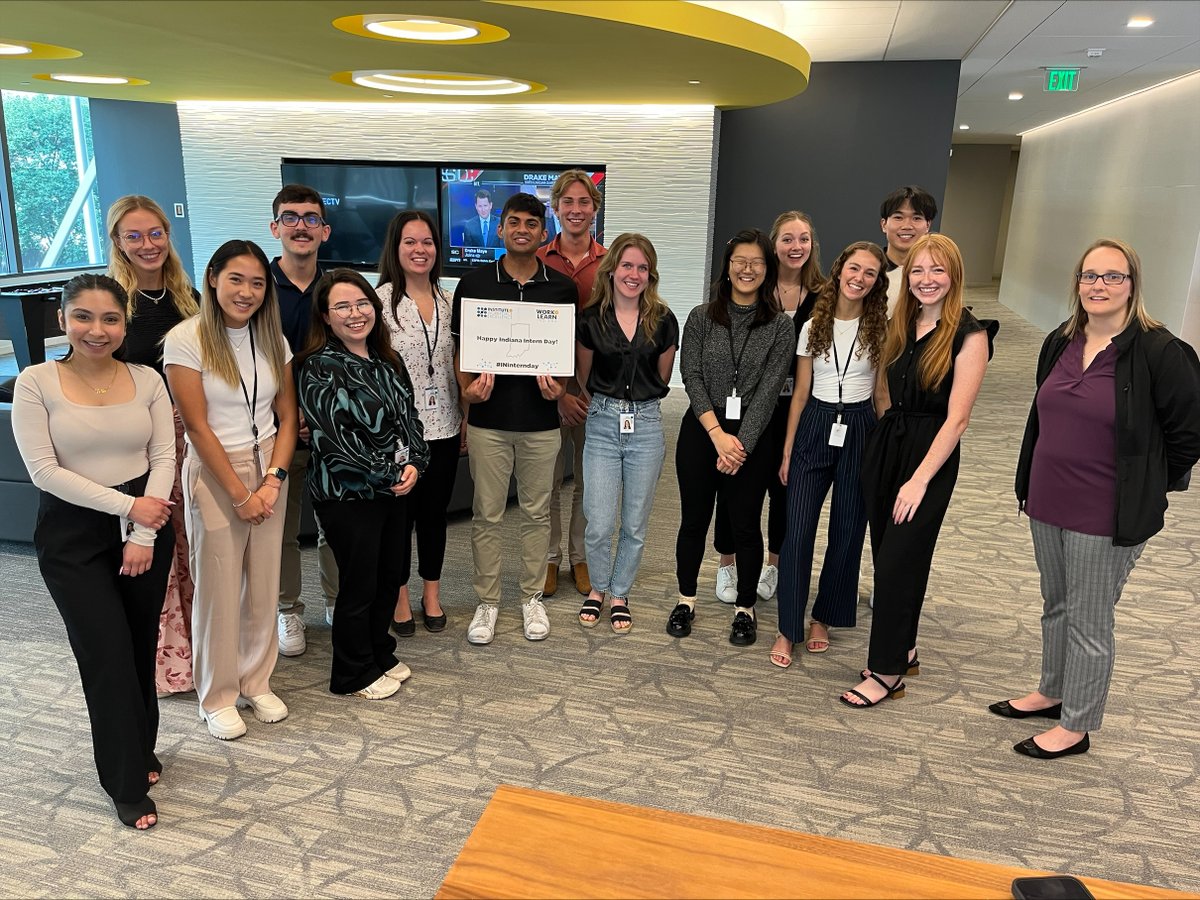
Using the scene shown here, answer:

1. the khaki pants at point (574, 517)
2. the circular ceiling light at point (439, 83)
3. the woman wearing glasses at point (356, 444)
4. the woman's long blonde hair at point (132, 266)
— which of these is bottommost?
the khaki pants at point (574, 517)

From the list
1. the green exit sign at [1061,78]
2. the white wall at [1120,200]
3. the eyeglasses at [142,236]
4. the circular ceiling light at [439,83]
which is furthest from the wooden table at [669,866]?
the green exit sign at [1061,78]

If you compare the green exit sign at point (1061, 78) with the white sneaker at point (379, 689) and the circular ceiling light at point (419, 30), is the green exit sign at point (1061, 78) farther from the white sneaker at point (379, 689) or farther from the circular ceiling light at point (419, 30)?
the white sneaker at point (379, 689)

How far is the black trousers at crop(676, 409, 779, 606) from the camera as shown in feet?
11.3

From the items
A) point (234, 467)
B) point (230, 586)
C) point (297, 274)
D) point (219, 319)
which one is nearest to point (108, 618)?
point (230, 586)

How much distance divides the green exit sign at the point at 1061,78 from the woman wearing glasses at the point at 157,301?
898cm

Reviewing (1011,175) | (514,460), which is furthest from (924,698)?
(1011,175)

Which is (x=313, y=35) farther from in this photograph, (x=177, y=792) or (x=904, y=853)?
(x=904, y=853)

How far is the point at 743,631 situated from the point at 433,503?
57.2 inches

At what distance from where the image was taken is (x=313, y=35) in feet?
14.8

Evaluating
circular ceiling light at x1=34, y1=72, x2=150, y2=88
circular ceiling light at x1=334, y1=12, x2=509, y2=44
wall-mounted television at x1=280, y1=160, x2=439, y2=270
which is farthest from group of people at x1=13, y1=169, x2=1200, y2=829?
wall-mounted television at x1=280, y1=160, x2=439, y2=270

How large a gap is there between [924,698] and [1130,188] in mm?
10289

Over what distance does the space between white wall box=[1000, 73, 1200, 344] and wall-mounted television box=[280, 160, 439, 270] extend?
7.61 meters

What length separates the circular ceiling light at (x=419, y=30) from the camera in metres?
4.11

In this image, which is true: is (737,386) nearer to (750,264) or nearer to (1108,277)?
(750,264)
